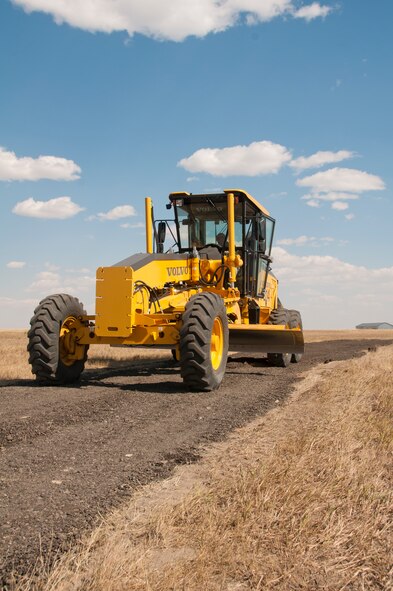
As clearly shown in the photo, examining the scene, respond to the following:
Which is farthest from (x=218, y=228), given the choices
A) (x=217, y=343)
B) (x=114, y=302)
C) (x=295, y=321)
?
(x=114, y=302)

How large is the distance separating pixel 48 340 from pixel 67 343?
555 millimetres

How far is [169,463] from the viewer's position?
4.62 meters

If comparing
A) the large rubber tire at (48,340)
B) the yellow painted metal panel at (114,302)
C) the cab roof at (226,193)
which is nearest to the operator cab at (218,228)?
the cab roof at (226,193)

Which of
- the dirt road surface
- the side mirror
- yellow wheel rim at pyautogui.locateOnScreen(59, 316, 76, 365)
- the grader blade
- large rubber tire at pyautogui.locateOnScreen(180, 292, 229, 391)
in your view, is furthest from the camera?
the side mirror

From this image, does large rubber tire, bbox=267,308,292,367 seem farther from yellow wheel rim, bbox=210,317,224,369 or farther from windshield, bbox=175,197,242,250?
yellow wheel rim, bbox=210,317,224,369

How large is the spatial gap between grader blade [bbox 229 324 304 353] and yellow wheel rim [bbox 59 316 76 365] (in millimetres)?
3045

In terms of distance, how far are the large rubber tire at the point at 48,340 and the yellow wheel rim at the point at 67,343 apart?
0.40 feet

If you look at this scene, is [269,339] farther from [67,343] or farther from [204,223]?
[67,343]

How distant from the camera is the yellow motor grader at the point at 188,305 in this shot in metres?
8.86

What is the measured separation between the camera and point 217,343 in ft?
30.9

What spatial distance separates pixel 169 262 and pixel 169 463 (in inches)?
250

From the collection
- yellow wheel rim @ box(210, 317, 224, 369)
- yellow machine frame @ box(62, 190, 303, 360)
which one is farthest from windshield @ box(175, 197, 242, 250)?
yellow wheel rim @ box(210, 317, 224, 369)

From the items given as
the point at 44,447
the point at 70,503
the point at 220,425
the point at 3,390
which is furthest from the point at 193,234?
the point at 70,503

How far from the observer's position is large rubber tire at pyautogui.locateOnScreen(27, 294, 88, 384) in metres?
9.00
